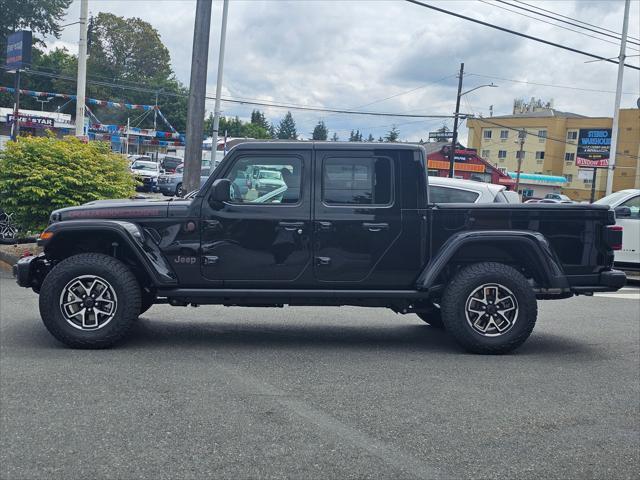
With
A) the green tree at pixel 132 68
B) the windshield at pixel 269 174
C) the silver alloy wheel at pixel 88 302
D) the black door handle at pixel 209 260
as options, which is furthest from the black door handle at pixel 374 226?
the green tree at pixel 132 68

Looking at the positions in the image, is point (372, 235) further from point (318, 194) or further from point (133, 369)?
point (133, 369)

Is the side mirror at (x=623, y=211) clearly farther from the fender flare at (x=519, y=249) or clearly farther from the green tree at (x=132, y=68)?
the green tree at (x=132, y=68)

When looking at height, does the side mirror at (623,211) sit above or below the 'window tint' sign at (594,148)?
below

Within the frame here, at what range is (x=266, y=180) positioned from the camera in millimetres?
6844

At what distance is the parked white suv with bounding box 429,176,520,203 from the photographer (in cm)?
1086

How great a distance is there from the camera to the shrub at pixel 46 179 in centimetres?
1204

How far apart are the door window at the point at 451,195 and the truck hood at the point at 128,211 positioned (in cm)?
519

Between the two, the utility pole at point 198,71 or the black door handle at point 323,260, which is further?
the utility pole at point 198,71

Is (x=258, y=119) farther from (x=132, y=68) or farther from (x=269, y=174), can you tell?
(x=269, y=174)

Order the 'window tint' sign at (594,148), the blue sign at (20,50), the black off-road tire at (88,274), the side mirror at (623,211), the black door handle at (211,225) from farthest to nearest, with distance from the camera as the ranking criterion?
the 'window tint' sign at (594,148) → the blue sign at (20,50) → the side mirror at (623,211) → the black door handle at (211,225) → the black off-road tire at (88,274)

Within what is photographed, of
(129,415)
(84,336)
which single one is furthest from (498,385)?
(84,336)

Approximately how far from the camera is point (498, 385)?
587 cm

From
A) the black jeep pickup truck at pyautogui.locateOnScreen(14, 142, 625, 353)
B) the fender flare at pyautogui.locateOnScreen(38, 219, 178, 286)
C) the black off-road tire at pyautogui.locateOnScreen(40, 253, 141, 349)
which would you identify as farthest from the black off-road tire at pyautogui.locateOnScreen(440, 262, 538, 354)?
the black off-road tire at pyautogui.locateOnScreen(40, 253, 141, 349)

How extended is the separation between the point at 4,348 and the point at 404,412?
12.6 feet
